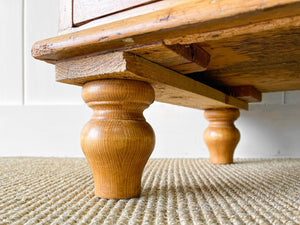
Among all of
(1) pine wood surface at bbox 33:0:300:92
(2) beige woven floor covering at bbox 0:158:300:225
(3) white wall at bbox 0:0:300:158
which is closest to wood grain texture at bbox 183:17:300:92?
(1) pine wood surface at bbox 33:0:300:92

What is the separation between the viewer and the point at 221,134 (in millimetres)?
908

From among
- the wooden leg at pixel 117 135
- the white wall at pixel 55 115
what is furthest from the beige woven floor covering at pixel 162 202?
the white wall at pixel 55 115

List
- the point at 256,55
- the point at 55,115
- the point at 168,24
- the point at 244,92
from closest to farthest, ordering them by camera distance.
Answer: the point at 168,24, the point at 256,55, the point at 244,92, the point at 55,115

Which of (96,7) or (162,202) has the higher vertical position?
(96,7)

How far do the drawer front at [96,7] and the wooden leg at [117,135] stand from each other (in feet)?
0.31

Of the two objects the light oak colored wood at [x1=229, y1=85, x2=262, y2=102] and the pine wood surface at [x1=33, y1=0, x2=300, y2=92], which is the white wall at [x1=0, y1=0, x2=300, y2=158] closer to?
the light oak colored wood at [x1=229, y1=85, x2=262, y2=102]

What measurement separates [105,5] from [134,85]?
4.8 inches

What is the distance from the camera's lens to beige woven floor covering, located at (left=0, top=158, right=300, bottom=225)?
1.20 feet

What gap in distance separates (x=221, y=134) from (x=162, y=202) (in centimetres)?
52

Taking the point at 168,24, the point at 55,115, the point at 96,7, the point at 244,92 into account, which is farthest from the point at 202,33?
the point at 55,115

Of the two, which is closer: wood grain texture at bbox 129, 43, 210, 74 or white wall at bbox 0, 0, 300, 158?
wood grain texture at bbox 129, 43, 210, 74

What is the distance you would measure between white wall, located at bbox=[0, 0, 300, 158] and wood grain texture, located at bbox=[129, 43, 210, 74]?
31.2 inches

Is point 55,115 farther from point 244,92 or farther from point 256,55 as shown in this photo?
point 256,55

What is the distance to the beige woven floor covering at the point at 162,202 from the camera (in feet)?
1.20
